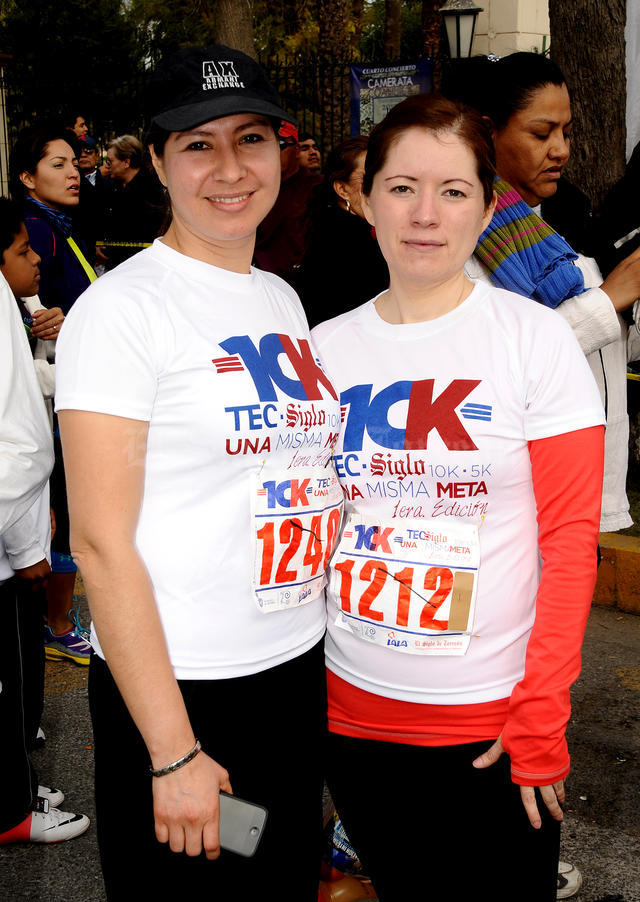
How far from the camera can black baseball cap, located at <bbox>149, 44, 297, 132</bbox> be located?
178 cm

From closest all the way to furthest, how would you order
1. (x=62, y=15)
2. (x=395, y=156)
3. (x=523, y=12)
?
(x=395, y=156) → (x=523, y=12) → (x=62, y=15)

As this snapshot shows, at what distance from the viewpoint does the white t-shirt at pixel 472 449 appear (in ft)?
5.87

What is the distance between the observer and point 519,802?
5.85ft

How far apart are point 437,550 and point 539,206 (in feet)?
4.67

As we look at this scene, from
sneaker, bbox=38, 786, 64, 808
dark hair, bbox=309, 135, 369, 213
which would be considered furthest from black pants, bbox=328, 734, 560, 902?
dark hair, bbox=309, 135, 369, 213

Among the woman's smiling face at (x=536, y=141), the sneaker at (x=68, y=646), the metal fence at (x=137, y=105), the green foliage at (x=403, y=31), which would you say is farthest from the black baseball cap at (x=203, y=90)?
the green foliage at (x=403, y=31)

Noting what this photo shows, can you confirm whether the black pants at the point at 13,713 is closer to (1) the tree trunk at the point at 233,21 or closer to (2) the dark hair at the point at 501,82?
(2) the dark hair at the point at 501,82

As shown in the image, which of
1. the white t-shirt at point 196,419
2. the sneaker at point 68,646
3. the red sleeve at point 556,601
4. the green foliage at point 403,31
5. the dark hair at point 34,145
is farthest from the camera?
the green foliage at point 403,31

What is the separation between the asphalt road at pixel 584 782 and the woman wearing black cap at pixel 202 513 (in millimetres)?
412

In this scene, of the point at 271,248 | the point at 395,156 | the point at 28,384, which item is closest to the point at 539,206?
the point at 395,156

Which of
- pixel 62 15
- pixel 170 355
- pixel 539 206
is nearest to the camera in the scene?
pixel 170 355

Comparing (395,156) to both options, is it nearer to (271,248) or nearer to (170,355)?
(170,355)

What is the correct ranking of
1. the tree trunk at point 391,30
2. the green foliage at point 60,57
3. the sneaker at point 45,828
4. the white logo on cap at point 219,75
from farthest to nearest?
the tree trunk at point 391,30, the green foliage at point 60,57, the sneaker at point 45,828, the white logo on cap at point 219,75

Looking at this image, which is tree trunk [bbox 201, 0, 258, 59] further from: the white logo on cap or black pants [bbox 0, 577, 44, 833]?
the white logo on cap
